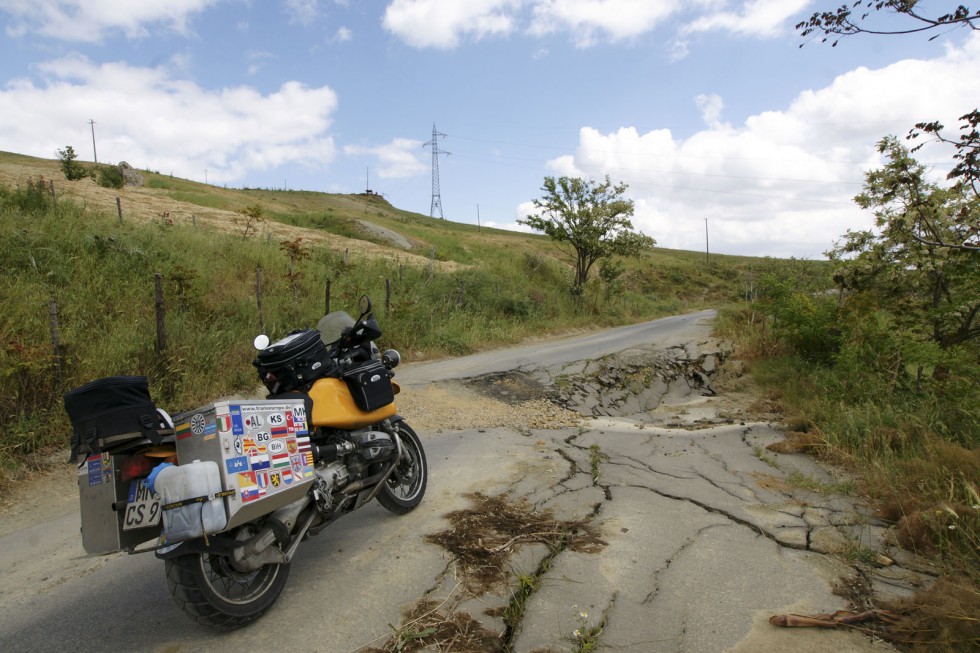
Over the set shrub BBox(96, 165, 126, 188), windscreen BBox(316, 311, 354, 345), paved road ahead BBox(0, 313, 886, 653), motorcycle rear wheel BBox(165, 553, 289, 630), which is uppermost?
shrub BBox(96, 165, 126, 188)

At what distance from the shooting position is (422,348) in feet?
46.8

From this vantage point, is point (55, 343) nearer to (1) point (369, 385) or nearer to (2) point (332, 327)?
(2) point (332, 327)

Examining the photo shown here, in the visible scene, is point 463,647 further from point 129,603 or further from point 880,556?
point 880,556

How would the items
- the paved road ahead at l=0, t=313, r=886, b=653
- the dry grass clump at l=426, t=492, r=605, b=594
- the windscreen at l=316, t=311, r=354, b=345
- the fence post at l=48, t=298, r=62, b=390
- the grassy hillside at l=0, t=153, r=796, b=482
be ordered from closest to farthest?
the paved road ahead at l=0, t=313, r=886, b=653 < the dry grass clump at l=426, t=492, r=605, b=594 < the windscreen at l=316, t=311, r=354, b=345 < the fence post at l=48, t=298, r=62, b=390 < the grassy hillside at l=0, t=153, r=796, b=482

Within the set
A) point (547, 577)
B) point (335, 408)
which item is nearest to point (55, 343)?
point (335, 408)

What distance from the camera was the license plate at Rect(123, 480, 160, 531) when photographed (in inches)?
108

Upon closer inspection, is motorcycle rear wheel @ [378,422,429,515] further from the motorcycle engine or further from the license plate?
the license plate

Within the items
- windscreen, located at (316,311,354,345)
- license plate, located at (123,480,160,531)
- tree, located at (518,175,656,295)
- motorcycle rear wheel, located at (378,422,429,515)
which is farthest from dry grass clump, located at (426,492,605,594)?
tree, located at (518,175,656,295)

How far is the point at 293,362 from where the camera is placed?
364cm

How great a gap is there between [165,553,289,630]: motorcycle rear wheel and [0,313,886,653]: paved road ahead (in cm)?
10

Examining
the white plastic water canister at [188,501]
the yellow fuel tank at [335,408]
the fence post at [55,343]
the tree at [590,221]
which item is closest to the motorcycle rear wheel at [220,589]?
the white plastic water canister at [188,501]

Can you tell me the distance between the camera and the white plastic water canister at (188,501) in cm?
264

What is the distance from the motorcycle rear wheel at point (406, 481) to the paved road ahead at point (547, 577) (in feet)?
0.42

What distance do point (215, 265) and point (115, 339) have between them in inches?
233
